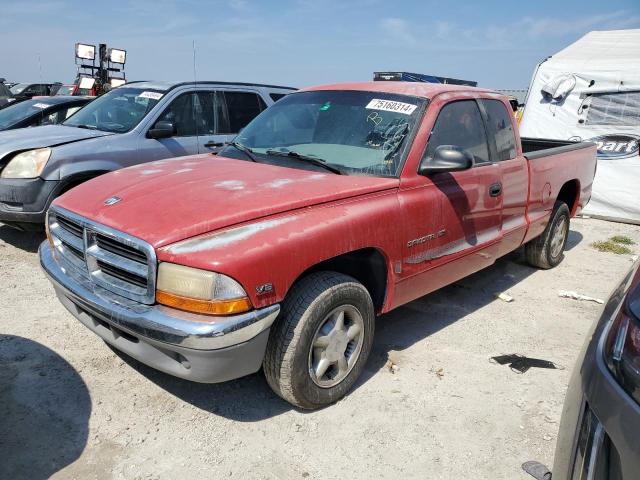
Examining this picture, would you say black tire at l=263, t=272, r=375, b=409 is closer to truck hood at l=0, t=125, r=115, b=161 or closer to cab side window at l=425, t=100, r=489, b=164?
cab side window at l=425, t=100, r=489, b=164

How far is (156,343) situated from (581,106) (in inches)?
355

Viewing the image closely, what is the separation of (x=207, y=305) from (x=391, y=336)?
1.94 meters

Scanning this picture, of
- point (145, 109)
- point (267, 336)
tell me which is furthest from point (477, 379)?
point (145, 109)

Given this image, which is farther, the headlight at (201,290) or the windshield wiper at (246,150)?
the windshield wiper at (246,150)

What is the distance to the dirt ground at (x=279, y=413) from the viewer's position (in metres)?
2.50

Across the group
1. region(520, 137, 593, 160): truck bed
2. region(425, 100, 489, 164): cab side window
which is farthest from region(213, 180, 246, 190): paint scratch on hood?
region(520, 137, 593, 160): truck bed

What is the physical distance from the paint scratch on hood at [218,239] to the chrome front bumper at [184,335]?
30 centimetres

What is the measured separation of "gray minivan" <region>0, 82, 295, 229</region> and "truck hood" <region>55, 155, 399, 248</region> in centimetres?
205

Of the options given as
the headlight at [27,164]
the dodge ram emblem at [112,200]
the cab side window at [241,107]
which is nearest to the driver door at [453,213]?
the dodge ram emblem at [112,200]

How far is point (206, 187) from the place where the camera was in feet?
9.64

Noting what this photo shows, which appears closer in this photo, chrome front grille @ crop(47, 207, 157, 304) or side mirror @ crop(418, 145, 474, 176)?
chrome front grille @ crop(47, 207, 157, 304)

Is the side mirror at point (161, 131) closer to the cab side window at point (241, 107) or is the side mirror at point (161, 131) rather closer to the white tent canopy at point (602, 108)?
the cab side window at point (241, 107)

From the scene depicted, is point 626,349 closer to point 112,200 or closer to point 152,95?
point 112,200

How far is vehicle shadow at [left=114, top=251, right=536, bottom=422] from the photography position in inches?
117
